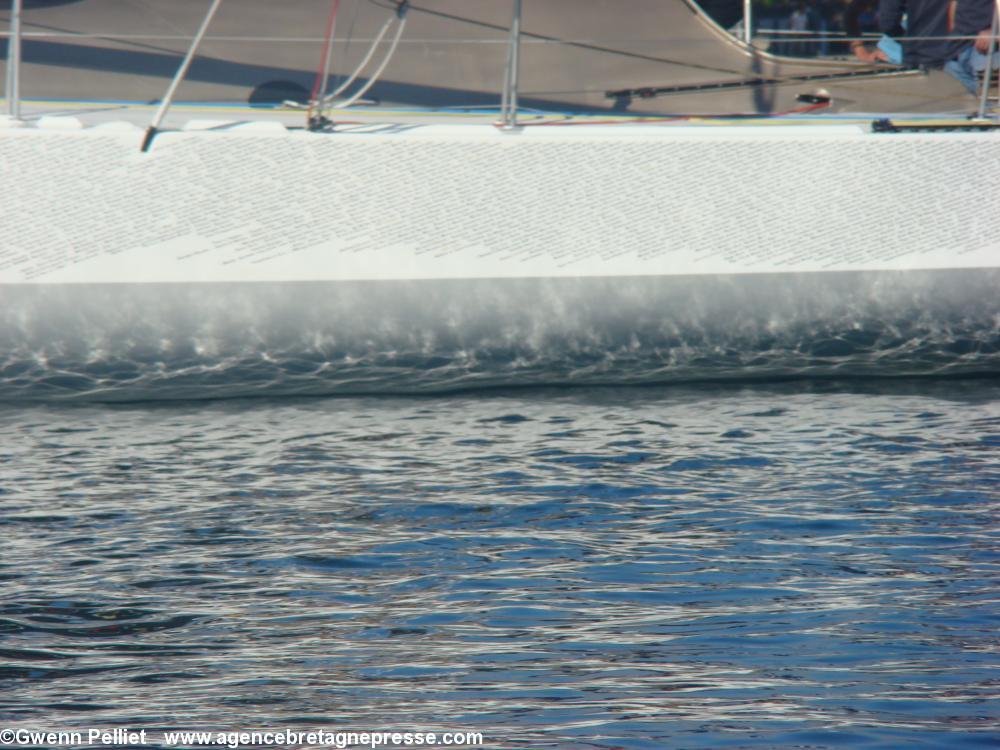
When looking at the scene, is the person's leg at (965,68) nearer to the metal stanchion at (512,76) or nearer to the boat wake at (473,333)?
the boat wake at (473,333)

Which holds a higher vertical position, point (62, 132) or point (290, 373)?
point (62, 132)

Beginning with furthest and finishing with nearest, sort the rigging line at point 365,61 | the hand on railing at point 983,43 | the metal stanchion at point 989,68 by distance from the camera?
1. the hand on railing at point 983,43
2. the rigging line at point 365,61
3. the metal stanchion at point 989,68

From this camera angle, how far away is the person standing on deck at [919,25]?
568cm

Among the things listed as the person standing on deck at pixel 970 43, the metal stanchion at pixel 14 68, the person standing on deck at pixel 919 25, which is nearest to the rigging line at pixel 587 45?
the person standing on deck at pixel 919 25

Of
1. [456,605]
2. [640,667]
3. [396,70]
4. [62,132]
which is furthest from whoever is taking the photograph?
[396,70]

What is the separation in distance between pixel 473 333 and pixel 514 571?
78.5 inches

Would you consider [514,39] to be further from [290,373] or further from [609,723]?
[609,723]

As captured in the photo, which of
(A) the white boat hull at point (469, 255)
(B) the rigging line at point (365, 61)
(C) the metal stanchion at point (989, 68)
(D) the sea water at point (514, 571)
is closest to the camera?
(D) the sea water at point (514, 571)

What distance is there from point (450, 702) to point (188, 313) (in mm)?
2811

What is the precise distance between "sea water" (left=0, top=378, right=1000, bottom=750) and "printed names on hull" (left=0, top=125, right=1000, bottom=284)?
609mm

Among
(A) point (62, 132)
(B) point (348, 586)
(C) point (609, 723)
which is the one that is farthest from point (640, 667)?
(A) point (62, 132)

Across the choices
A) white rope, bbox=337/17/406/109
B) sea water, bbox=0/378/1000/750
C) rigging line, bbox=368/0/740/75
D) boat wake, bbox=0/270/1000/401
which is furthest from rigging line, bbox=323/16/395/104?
sea water, bbox=0/378/1000/750

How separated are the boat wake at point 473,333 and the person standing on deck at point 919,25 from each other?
1184 millimetres

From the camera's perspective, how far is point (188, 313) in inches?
195
